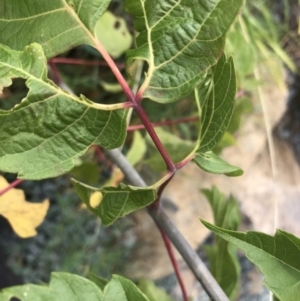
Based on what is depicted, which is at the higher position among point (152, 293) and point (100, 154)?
point (100, 154)

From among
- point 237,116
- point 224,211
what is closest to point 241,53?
point 237,116

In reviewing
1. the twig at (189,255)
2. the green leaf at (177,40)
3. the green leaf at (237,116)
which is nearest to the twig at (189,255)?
the twig at (189,255)

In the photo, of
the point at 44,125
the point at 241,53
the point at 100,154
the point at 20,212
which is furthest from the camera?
the point at 100,154

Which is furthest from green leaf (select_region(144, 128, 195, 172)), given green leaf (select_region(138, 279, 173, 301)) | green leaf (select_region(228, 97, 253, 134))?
green leaf (select_region(138, 279, 173, 301))

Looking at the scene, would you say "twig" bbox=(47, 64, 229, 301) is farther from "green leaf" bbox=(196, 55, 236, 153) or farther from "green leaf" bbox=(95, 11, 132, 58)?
"green leaf" bbox=(95, 11, 132, 58)

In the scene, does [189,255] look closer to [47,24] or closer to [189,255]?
[189,255]

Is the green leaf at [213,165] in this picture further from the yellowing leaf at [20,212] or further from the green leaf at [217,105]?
the yellowing leaf at [20,212]

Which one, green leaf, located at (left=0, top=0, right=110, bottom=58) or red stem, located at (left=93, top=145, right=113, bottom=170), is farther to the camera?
red stem, located at (left=93, top=145, right=113, bottom=170)
